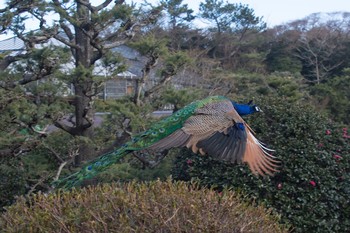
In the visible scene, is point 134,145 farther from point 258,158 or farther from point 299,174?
point 299,174

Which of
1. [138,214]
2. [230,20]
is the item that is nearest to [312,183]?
[138,214]

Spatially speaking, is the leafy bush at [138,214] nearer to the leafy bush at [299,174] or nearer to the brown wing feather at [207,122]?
the brown wing feather at [207,122]

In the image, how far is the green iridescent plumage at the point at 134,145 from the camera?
12.1 ft

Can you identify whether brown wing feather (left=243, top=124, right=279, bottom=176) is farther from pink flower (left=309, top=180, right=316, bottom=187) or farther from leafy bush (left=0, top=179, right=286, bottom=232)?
leafy bush (left=0, top=179, right=286, bottom=232)

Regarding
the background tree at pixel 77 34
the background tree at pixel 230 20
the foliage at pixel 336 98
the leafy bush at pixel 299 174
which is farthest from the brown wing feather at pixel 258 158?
the background tree at pixel 230 20

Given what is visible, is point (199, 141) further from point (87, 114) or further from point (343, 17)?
point (343, 17)

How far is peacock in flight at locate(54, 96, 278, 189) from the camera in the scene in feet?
12.2

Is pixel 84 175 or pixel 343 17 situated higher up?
pixel 343 17

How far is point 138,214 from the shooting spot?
2311 millimetres

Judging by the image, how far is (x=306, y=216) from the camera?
12.8 ft

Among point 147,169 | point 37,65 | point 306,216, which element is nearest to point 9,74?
point 37,65

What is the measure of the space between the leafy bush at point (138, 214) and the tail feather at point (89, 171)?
88cm

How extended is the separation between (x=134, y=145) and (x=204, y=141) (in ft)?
1.86

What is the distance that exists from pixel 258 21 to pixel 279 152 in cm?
2103
